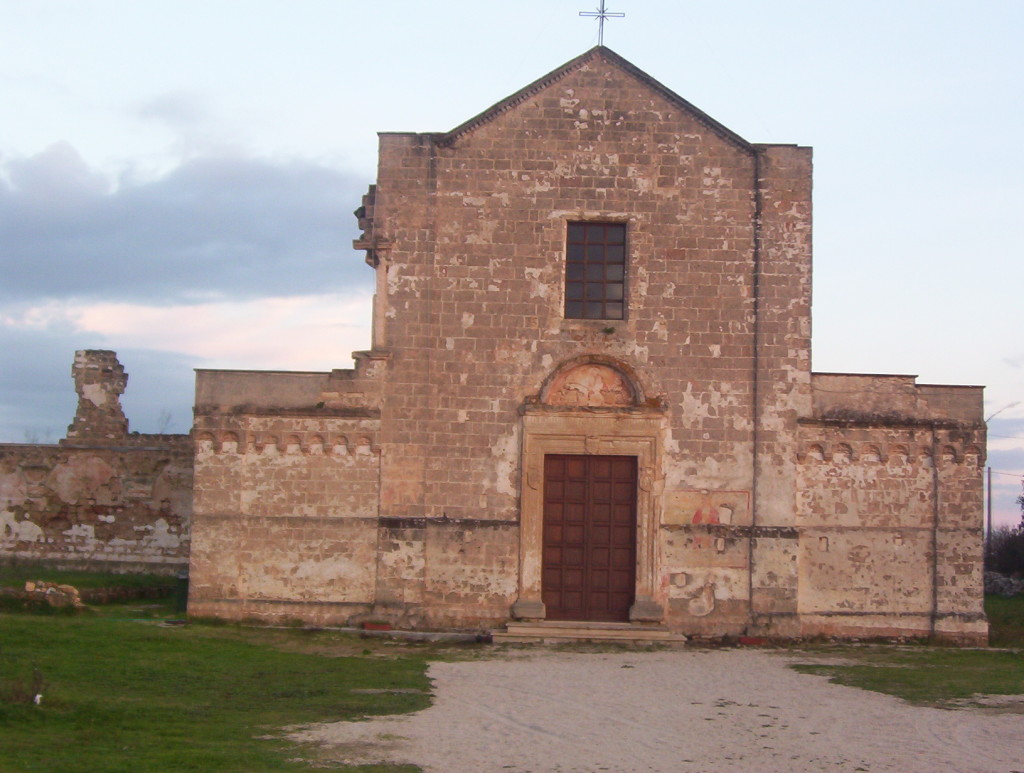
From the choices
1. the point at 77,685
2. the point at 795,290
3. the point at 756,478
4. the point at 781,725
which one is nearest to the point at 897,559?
the point at 756,478

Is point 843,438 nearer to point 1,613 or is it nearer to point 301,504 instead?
point 301,504

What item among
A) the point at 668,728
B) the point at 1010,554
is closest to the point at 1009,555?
the point at 1010,554

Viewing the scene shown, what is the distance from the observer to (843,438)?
704 inches

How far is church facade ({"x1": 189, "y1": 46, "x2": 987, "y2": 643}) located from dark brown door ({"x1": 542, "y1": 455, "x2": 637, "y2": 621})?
0.11 ft

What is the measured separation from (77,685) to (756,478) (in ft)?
33.7

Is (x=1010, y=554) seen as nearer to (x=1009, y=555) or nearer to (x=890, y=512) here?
(x=1009, y=555)

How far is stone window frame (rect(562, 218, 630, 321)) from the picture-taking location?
59.6 ft

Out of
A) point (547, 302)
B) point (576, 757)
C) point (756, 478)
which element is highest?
point (547, 302)

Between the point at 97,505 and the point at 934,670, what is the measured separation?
15.3m

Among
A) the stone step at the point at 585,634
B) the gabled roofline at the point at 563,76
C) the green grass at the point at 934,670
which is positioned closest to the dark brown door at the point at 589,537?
the stone step at the point at 585,634

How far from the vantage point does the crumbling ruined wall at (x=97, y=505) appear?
22297 mm

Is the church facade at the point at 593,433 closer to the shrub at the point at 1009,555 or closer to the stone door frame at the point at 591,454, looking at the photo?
the stone door frame at the point at 591,454

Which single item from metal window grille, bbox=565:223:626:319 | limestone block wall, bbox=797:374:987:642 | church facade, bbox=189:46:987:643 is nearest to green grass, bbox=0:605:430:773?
church facade, bbox=189:46:987:643

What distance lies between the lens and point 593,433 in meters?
17.9
